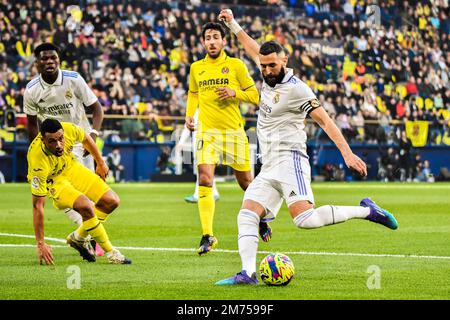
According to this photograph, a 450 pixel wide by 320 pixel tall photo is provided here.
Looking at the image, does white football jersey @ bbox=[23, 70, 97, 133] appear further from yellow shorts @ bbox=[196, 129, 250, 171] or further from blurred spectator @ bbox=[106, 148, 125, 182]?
blurred spectator @ bbox=[106, 148, 125, 182]

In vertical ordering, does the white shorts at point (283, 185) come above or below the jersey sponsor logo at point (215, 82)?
below

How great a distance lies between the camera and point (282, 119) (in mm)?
9711

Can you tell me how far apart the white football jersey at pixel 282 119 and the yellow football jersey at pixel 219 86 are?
3.55 m

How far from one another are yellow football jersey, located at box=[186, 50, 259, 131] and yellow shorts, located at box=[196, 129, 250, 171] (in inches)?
3.9

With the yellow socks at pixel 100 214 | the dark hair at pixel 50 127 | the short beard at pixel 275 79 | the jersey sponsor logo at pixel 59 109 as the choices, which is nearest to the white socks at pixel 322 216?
the short beard at pixel 275 79

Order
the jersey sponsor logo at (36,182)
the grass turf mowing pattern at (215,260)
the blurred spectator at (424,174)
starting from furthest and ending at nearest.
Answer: the blurred spectator at (424,174) → the jersey sponsor logo at (36,182) → the grass turf mowing pattern at (215,260)

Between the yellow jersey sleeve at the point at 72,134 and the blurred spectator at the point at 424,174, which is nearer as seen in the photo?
the yellow jersey sleeve at the point at 72,134

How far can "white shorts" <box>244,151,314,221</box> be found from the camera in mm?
9555

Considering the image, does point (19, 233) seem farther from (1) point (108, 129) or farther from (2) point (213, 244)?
(1) point (108, 129)

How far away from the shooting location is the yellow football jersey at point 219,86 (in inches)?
530

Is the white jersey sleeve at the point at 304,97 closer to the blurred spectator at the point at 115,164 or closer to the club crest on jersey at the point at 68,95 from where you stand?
the club crest on jersey at the point at 68,95

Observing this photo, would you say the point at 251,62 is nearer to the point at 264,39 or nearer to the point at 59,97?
the point at 264,39
